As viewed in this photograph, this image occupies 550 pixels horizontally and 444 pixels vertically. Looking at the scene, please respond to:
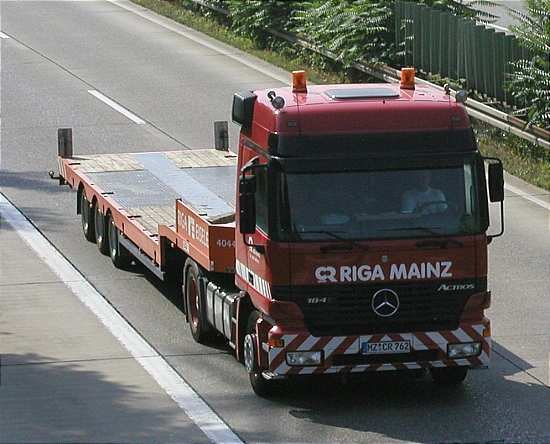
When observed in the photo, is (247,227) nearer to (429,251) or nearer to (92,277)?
(429,251)

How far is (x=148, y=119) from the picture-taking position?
28.0 m

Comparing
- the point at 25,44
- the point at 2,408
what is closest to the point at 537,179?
the point at 2,408

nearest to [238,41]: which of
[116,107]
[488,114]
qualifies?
[116,107]

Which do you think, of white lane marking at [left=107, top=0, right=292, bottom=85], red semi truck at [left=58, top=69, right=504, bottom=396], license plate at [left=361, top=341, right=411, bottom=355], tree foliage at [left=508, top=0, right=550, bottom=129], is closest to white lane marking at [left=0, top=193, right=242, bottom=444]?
red semi truck at [left=58, top=69, right=504, bottom=396]

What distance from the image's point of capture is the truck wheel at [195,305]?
15.1m

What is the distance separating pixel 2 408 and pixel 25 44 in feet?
79.0

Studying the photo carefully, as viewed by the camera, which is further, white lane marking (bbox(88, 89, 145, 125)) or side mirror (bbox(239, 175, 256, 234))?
white lane marking (bbox(88, 89, 145, 125))

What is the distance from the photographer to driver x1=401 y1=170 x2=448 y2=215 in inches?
503

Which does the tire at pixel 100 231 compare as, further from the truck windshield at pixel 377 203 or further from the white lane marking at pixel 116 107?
the white lane marking at pixel 116 107

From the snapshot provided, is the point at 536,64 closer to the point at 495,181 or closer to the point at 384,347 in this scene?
the point at 495,181

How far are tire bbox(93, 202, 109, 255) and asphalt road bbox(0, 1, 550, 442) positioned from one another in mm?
152

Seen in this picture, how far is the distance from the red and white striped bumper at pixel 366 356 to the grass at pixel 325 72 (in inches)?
413

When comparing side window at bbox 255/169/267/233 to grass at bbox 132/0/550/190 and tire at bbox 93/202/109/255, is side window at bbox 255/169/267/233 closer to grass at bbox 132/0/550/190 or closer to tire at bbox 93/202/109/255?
tire at bbox 93/202/109/255

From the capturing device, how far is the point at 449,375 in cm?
1368
